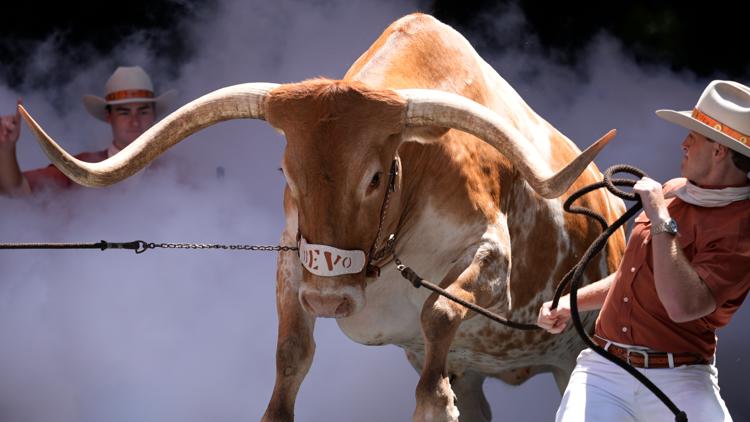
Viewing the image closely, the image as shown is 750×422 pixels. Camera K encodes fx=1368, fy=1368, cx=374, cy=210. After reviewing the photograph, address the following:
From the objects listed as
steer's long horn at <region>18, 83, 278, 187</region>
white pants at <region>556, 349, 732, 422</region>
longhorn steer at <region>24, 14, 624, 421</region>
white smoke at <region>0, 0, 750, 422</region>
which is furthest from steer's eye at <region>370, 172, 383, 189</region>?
white smoke at <region>0, 0, 750, 422</region>

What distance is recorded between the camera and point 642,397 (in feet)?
14.3

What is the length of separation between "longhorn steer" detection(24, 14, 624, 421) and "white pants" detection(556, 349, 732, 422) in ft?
2.70

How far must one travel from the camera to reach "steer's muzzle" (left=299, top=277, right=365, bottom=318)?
16.5ft

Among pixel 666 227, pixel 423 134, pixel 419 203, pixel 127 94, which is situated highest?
pixel 127 94

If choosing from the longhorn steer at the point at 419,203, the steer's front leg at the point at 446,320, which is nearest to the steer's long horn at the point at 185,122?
the longhorn steer at the point at 419,203

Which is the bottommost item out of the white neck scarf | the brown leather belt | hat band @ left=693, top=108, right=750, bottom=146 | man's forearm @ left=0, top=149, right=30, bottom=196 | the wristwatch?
the brown leather belt

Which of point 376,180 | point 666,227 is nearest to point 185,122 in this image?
point 376,180

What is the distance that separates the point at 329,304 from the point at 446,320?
57cm

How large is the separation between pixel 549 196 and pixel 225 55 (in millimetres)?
2713

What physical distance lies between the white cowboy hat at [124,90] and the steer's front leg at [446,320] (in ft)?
7.33

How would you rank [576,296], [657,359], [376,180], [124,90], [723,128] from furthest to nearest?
[124,90]
[376,180]
[576,296]
[657,359]
[723,128]

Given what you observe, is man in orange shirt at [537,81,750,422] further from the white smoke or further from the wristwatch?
Answer: the white smoke

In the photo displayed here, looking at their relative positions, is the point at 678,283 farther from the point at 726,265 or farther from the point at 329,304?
the point at 329,304

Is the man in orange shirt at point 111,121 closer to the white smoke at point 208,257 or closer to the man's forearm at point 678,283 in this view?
the white smoke at point 208,257
